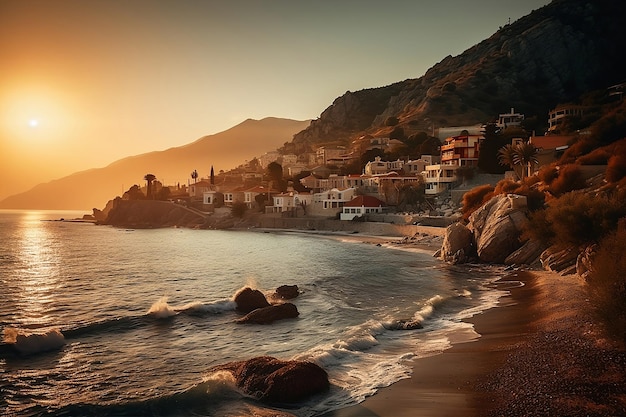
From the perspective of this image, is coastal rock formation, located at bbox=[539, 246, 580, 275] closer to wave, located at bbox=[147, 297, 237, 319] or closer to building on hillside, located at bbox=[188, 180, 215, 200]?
wave, located at bbox=[147, 297, 237, 319]

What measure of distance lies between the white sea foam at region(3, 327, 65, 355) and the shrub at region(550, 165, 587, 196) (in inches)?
1654

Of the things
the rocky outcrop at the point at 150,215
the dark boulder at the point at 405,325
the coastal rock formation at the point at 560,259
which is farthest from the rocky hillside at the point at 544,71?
the dark boulder at the point at 405,325

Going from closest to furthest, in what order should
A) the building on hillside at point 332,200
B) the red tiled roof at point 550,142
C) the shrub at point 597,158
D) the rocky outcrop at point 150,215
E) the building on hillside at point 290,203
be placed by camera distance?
Result: the shrub at point 597,158, the red tiled roof at point 550,142, the building on hillside at point 332,200, the building on hillside at point 290,203, the rocky outcrop at point 150,215

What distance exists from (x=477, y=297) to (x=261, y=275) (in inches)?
815

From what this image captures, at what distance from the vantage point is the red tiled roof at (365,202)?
91.3 meters

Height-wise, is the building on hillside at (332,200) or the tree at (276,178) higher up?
the tree at (276,178)

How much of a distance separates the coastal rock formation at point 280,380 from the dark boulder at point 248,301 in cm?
1158

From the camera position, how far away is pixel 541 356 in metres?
13.9

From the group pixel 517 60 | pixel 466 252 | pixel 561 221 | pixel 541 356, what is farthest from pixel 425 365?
pixel 517 60

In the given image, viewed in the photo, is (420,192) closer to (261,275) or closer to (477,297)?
(261,275)

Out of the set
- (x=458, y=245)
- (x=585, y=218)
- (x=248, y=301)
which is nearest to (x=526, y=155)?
(x=458, y=245)

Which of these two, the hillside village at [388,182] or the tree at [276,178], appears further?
the tree at [276,178]

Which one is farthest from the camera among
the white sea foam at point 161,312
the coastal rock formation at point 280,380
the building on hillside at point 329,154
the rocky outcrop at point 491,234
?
the building on hillside at point 329,154

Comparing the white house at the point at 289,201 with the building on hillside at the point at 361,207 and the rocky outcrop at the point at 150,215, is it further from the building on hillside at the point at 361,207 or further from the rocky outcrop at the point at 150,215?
the rocky outcrop at the point at 150,215
